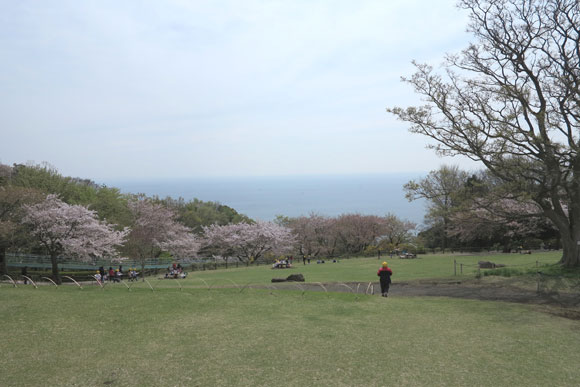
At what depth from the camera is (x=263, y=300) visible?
13547mm

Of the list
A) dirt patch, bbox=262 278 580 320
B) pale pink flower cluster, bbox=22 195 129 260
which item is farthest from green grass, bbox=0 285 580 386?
pale pink flower cluster, bbox=22 195 129 260

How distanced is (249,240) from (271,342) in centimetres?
3724

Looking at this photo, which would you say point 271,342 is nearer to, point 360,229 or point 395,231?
point 360,229

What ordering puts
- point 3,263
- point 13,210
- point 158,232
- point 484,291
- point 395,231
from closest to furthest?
point 484,291 < point 13,210 < point 3,263 < point 158,232 < point 395,231

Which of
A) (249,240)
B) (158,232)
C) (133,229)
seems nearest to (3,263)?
(133,229)

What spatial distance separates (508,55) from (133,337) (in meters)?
21.0

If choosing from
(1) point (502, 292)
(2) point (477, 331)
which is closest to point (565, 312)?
(1) point (502, 292)

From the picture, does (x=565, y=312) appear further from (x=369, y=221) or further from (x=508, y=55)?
(x=369, y=221)

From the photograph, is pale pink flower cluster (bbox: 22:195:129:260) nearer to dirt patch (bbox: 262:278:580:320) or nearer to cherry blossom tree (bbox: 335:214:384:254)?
dirt patch (bbox: 262:278:580:320)

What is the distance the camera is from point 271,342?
8664 mm

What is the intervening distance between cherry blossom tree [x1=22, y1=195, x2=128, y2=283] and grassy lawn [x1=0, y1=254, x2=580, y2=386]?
44.1ft

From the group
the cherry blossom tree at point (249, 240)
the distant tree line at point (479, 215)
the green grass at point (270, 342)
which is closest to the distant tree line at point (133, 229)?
the cherry blossom tree at point (249, 240)

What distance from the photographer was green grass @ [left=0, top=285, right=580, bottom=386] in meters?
6.82

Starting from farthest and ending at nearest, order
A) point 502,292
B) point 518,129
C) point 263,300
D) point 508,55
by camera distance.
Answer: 1. point 508,55
2. point 518,129
3. point 502,292
4. point 263,300
